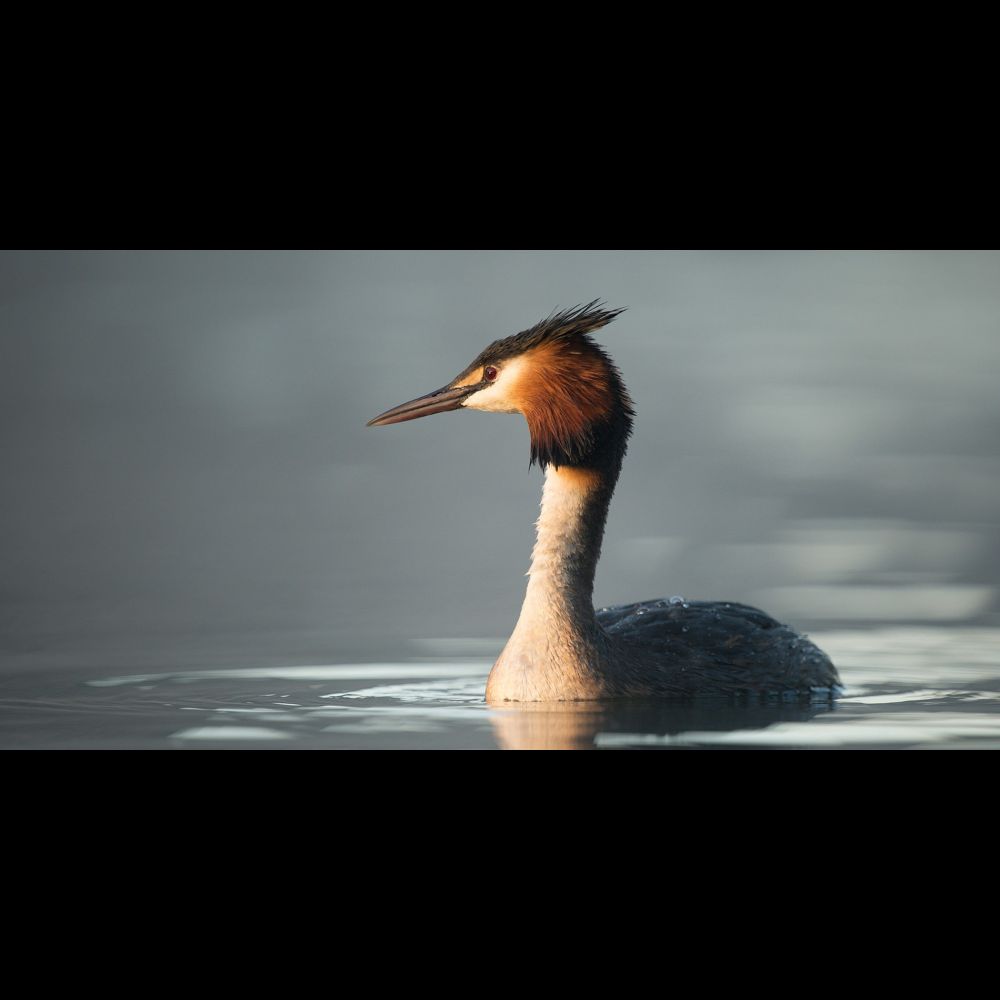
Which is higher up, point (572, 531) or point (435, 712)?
point (572, 531)

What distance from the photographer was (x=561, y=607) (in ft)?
19.8

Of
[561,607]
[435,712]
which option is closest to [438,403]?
[561,607]

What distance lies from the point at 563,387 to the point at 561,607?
2.26 ft

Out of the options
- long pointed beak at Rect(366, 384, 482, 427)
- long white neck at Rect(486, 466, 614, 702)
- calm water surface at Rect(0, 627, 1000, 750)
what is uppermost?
long pointed beak at Rect(366, 384, 482, 427)

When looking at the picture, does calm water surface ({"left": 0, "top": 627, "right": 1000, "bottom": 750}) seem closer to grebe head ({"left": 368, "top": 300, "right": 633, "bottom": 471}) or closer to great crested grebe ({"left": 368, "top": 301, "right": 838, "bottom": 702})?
great crested grebe ({"left": 368, "top": 301, "right": 838, "bottom": 702})

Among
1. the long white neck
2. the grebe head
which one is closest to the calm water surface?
the long white neck

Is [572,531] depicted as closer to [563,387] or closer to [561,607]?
[561,607]

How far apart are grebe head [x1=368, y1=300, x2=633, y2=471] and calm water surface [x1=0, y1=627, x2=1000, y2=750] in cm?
84

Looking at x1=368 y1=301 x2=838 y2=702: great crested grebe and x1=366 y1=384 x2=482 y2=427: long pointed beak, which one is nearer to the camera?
x1=368 y1=301 x2=838 y2=702: great crested grebe

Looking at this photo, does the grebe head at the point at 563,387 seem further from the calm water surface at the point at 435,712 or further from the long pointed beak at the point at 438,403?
the calm water surface at the point at 435,712

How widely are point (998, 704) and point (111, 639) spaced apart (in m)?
3.41

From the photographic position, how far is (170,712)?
19.5ft

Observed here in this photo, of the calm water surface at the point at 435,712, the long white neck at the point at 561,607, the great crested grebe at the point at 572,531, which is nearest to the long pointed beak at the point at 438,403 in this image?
the great crested grebe at the point at 572,531

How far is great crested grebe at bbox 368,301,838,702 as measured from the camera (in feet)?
19.7
